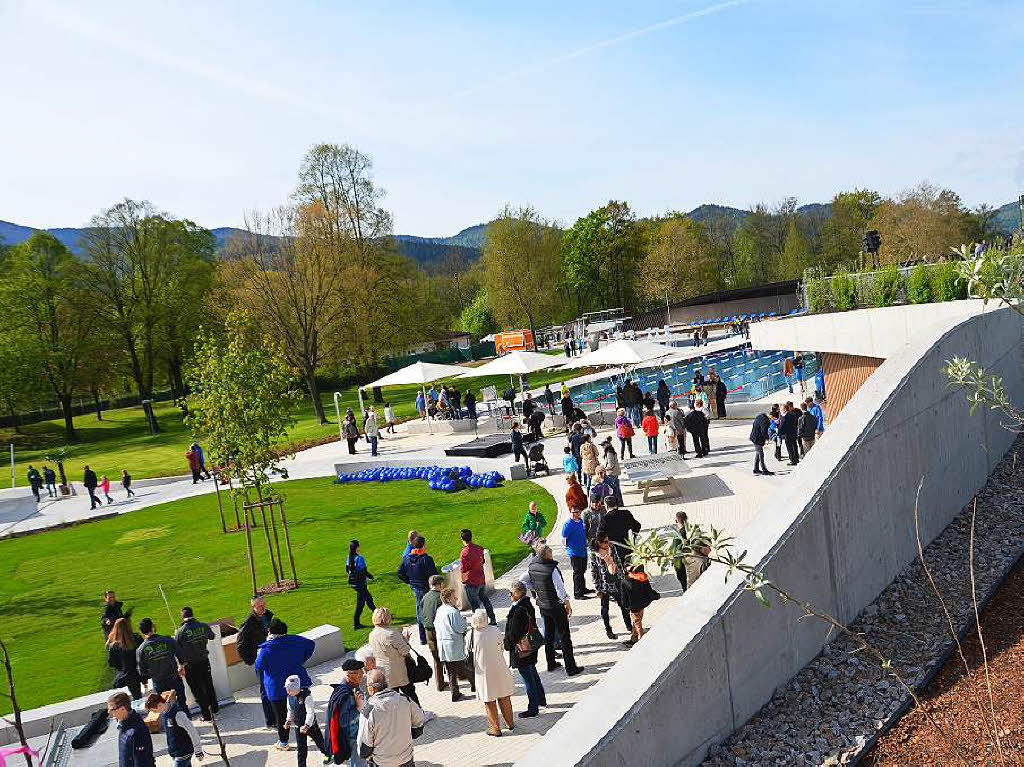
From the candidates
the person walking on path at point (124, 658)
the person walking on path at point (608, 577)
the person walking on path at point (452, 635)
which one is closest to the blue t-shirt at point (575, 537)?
the person walking on path at point (608, 577)

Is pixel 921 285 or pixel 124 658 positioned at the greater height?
pixel 921 285

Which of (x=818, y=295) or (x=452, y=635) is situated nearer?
(x=452, y=635)

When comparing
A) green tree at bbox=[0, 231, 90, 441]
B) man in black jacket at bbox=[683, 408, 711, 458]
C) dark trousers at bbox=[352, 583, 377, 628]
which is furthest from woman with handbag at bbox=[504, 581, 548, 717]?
green tree at bbox=[0, 231, 90, 441]

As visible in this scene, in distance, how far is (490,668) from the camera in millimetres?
7316

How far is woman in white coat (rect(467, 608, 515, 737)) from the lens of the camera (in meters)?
7.32

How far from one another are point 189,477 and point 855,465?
28271mm

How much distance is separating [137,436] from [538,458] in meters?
36.7

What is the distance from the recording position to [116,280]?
2041 inches

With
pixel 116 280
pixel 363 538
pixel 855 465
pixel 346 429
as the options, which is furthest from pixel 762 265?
pixel 855 465

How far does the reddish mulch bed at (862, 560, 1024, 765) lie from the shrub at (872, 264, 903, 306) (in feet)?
Result: 35.8

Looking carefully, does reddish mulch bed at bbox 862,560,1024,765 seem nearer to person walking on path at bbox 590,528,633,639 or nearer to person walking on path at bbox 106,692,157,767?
person walking on path at bbox 590,528,633,639

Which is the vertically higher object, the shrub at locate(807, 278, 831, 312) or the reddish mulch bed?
the shrub at locate(807, 278, 831, 312)

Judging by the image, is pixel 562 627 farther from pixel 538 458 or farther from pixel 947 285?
pixel 538 458

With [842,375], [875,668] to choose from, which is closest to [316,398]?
[842,375]
